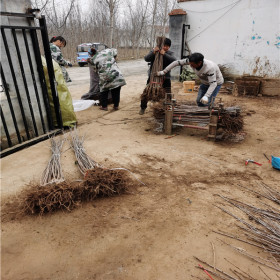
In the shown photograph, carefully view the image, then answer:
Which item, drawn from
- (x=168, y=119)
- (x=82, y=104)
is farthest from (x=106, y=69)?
(x=168, y=119)

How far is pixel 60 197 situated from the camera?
207 centimetres

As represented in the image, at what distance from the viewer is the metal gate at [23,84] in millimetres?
3047

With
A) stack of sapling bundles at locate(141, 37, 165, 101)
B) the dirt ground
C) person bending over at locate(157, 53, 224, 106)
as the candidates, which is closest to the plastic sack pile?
the dirt ground

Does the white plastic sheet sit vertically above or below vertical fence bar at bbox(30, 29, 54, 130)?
below

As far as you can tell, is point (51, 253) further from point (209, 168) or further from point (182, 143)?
point (182, 143)

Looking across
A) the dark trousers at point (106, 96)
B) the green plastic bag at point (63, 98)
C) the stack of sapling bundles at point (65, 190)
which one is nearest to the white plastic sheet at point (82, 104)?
the dark trousers at point (106, 96)

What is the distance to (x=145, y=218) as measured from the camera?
2021 mm

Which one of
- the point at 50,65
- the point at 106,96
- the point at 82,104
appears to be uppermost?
the point at 50,65

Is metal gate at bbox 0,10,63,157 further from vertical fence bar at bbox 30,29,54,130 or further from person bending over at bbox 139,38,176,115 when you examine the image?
person bending over at bbox 139,38,176,115

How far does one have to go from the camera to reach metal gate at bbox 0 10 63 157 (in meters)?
3.05

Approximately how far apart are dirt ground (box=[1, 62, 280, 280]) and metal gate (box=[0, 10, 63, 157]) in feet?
1.07

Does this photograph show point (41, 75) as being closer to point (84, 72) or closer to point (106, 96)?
point (106, 96)

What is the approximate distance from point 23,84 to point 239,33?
22.5 feet

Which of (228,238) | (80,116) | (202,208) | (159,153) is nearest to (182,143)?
(159,153)
